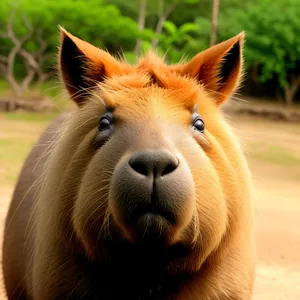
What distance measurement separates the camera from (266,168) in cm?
1335

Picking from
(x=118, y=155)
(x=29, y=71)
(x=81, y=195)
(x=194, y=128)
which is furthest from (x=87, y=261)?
(x=29, y=71)

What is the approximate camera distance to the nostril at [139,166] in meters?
2.39

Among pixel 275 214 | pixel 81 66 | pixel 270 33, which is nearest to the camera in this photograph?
pixel 81 66

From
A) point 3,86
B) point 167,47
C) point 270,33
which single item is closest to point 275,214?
point 167,47

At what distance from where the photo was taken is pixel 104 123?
9.20 feet

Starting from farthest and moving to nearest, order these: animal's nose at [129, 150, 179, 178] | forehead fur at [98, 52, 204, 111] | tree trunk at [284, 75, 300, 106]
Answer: tree trunk at [284, 75, 300, 106] < forehead fur at [98, 52, 204, 111] < animal's nose at [129, 150, 179, 178]

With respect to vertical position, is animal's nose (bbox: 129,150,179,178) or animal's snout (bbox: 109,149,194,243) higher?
animal's nose (bbox: 129,150,179,178)

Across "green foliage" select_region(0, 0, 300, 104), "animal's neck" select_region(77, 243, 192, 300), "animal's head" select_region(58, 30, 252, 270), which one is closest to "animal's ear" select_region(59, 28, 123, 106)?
"animal's head" select_region(58, 30, 252, 270)

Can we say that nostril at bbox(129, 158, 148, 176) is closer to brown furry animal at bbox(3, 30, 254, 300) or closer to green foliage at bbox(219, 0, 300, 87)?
brown furry animal at bbox(3, 30, 254, 300)

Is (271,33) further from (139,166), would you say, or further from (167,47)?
(139,166)

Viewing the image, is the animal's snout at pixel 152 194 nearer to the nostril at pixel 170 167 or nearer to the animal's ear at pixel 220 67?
the nostril at pixel 170 167

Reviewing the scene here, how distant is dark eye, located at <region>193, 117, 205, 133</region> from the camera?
9.28 feet

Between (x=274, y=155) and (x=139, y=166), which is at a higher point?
(x=139, y=166)

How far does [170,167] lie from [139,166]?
123 mm
